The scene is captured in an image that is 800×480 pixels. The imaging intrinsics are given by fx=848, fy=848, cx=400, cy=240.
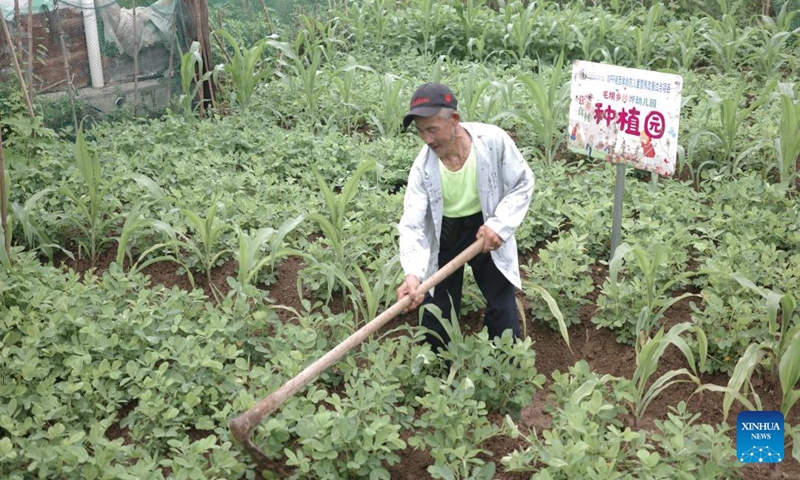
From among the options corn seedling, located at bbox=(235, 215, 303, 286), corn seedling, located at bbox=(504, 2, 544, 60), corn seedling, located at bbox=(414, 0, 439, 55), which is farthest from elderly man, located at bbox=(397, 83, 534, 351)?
corn seedling, located at bbox=(414, 0, 439, 55)

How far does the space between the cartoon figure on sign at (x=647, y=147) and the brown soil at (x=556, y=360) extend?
726 mm

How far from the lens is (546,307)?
4078 mm

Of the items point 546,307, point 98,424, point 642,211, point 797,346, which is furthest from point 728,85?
point 98,424

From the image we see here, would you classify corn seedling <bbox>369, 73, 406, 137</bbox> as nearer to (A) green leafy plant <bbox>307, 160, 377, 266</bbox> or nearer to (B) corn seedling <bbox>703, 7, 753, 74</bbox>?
(A) green leafy plant <bbox>307, 160, 377, 266</bbox>

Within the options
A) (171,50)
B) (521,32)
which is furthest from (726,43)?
(171,50)

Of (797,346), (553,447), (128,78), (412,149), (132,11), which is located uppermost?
(132,11)

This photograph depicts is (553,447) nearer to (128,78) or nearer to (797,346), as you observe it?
(797,346)

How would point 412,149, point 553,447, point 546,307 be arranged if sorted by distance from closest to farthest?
point 553,447 < point 546,307 < point 412,149

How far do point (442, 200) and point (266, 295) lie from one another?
3.58 ft

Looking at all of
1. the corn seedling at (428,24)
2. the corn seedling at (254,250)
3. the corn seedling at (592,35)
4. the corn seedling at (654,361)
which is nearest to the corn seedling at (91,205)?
the corn seedling at (254,250)

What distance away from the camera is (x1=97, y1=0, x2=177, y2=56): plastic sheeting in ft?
20.7

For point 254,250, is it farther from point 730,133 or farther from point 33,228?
point 730,133

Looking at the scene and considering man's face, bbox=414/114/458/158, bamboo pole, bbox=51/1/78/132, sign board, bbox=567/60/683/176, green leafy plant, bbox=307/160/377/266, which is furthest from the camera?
bamboo pole, bbox=51/1/78/132

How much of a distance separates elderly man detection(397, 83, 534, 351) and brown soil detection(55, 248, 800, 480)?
38 cm
